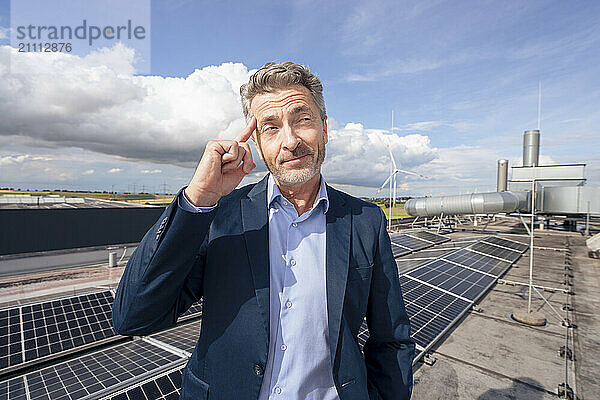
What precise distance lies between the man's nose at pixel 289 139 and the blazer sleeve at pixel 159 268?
2.30 ft

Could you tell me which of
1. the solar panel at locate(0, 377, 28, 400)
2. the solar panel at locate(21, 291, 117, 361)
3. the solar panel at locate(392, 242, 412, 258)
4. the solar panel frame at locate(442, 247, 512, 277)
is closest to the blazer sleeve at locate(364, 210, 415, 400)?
the solar panel at locate(0, 377, 28, 400)

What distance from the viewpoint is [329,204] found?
2.32 meters

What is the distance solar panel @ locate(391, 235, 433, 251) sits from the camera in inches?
854

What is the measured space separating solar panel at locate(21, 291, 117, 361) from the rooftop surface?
6.43 metres

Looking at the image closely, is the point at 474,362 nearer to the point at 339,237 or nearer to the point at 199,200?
the point at 339,237

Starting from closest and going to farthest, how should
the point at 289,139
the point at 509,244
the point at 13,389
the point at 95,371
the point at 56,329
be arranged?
1. the point at 289,139
2. the point at 13,389
3. the point at 95,371
4. the point at 56,329
5. the point at 509,244

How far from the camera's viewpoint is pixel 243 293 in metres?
1.90

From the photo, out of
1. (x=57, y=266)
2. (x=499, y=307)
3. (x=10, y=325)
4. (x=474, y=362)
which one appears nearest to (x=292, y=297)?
(x=474, y=362)

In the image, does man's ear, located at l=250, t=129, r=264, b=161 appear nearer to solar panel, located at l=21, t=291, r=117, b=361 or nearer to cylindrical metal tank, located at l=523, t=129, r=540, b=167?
solar panel, located at l=21, t=291, r=117, b=361

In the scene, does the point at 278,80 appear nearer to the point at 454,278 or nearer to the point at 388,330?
the point at 388,330

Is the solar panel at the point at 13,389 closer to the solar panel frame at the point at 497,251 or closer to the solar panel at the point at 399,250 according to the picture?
the solar panel at the point at 399,250

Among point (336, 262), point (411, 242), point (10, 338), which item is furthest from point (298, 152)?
point (411, 242)

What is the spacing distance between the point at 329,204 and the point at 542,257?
2612 cm

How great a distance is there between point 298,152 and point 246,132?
0.38 metres
